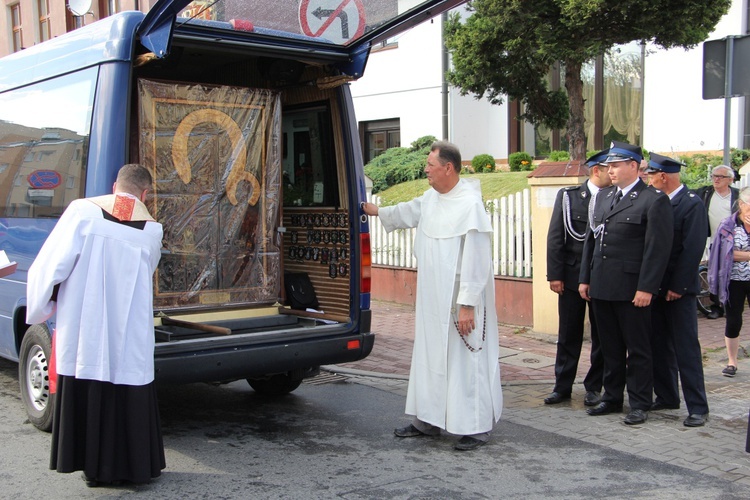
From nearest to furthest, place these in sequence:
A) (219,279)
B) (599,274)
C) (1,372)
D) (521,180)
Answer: (599,274)
(219,279)
(1,372)
(521,180)

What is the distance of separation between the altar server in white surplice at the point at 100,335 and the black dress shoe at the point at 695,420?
361 cm

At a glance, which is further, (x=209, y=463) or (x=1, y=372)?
(x=1, y=372)

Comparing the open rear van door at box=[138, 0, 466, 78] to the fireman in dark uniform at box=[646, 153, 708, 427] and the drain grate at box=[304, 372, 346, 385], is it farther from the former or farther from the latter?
the drain grate at box=[304, 372, 346, 385]

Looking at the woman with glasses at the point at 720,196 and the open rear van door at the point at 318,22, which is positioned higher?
the open rear van door at the point at 318,22

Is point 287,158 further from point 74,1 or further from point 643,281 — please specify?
point 643,281

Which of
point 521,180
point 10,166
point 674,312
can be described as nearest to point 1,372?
point 10,166

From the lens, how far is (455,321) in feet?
17.6

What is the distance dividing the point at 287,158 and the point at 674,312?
3241 millimetres

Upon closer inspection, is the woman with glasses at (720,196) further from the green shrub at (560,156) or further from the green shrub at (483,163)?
the green shrub at (483,163)

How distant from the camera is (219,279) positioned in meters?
6.36

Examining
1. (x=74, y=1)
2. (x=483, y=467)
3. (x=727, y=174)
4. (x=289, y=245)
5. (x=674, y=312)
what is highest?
(x=74, y=1)

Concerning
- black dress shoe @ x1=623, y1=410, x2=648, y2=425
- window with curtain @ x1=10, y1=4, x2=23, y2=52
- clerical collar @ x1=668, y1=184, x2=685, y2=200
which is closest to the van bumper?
black dress shoe @ x1=623, y1=410, x2=648, y2=425

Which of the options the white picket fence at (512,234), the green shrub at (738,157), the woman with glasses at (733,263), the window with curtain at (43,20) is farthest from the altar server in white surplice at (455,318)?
the window with curtain at (43,20)

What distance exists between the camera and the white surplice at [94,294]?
4406 millimetres
